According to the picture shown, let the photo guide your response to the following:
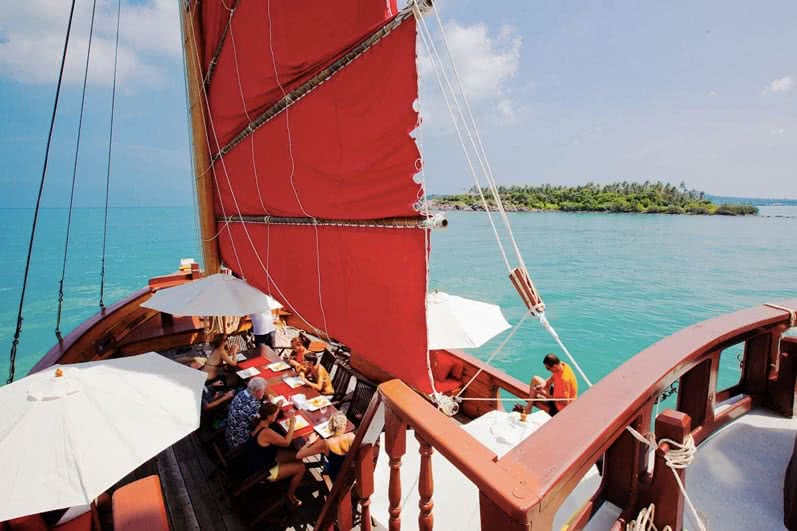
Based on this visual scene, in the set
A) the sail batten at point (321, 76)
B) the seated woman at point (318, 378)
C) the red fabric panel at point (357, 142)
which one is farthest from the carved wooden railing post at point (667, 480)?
the seated woman at point (318, 378)

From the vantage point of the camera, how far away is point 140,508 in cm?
197

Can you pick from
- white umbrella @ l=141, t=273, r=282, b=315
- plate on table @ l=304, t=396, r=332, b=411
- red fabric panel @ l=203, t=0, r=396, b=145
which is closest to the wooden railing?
red fabric panel @ l=203, t=0, r=396, b=145

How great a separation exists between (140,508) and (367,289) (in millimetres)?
1718

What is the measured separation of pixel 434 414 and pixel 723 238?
206ft

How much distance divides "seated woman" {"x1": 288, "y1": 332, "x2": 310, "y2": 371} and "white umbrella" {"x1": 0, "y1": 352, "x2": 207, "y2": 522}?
2474 mm

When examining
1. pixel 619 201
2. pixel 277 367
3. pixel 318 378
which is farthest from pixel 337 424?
pixel 619 201

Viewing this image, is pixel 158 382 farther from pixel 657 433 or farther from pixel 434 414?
pixel 657 433

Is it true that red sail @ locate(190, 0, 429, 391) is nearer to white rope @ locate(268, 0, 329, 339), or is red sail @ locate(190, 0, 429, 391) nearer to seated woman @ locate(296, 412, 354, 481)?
white rope @ locate(268, 0, 329, 339)

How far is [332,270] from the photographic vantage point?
7.82 feet

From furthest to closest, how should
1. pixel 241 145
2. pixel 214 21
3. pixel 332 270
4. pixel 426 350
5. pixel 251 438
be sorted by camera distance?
pixel 214 21, pixel 241 145, pixel 251 438, pixel 332 270, pixel 426 350

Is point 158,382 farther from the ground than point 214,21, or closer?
closer

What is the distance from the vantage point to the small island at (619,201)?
82812mm

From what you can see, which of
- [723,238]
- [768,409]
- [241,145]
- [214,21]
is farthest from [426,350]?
[723,238]

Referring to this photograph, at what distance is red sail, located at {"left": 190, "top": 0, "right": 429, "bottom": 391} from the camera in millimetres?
1637
